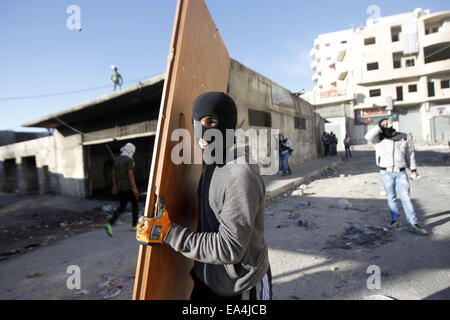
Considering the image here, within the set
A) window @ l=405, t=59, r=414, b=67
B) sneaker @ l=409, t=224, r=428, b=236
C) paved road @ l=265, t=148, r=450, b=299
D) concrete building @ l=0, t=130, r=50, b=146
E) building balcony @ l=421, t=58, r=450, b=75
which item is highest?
window @ l=405, t=59, r=414, b=67

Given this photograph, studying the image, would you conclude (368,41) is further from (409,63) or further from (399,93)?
(399,93)

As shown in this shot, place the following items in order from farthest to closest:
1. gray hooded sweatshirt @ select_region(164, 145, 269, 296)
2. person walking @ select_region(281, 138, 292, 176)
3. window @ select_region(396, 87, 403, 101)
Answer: window @ select_region(396, 87, 403, 101) → person walking @ select_region(281, 138, 292, 176) → gray hooded sweatshirt @ select_region(164, 145, 269, 296)

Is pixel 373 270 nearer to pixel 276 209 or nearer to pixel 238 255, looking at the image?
pixel 238 255

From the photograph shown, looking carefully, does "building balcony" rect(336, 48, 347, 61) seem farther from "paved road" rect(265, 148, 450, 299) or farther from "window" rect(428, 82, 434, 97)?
"paved road" rect(265, 148, 450, 299)

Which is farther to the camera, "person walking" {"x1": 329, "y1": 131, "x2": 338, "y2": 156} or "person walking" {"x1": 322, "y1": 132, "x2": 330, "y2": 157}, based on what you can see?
"person walking" {"x1": 322, "y1": 132, "x2": 330, "y2": 157}

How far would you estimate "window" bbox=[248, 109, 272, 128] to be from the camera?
8391 millimetres

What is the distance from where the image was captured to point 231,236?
0.90 metres

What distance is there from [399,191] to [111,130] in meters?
8.28

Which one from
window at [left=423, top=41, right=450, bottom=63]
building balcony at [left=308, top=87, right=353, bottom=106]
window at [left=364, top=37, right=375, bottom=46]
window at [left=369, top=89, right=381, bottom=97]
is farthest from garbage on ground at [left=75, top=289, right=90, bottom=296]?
window at [left=423, top=41, right=450, bottom=63]

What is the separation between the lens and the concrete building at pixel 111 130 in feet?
23.3

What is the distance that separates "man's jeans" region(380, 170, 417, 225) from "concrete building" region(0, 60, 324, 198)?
4.45 meters

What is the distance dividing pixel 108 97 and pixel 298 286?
6649 millimetres

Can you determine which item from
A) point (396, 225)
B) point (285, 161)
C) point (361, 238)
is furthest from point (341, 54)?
point (361, 238)

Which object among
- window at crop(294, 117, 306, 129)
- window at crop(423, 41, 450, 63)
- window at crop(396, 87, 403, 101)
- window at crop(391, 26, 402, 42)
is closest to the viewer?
window at crop(294, 117, 306, 129)
